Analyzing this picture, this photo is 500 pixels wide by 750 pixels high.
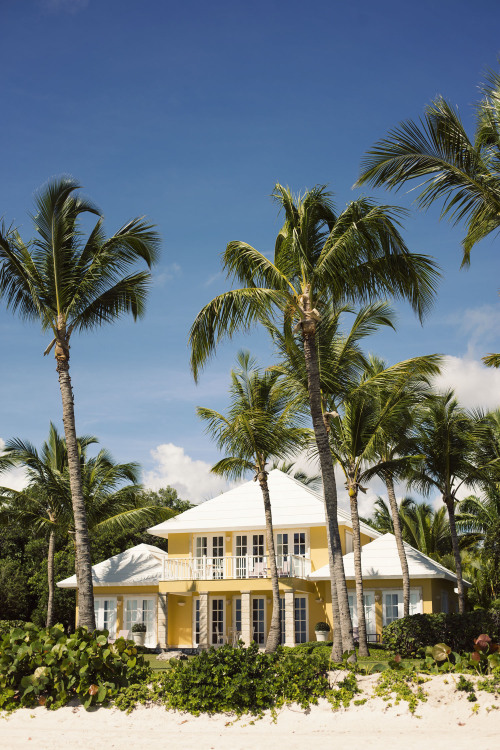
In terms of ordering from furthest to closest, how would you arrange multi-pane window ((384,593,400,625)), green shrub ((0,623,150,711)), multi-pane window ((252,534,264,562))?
1. multi-pane window ((252,534,264,562))
2. multi-pane window ((384,593,400,625))
3. green shrub ((0,623,150,711))

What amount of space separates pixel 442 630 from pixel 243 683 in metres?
11.3

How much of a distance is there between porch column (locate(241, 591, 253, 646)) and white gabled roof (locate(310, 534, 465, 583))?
2.38 metres

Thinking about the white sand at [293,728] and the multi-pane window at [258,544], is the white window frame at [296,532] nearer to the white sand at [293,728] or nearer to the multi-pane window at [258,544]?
the multi-pane window at [258,544]

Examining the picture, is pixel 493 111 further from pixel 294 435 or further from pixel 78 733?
pixel 294 435

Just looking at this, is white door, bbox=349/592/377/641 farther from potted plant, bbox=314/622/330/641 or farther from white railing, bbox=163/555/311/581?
white railing, bbox=163/555/311/581

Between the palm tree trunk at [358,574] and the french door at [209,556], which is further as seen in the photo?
the french door at [209,556]

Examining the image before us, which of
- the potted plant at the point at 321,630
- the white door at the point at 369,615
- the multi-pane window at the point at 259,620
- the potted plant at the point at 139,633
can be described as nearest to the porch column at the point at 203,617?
the multi-pane window at the point at 259,620

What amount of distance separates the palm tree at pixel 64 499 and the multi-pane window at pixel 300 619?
6022mm

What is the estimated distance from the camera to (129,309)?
1664 centimetres

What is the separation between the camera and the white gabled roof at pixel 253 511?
87.0ft

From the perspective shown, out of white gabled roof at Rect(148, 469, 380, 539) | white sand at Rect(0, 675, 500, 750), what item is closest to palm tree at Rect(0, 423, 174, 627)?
white gabled roof at Rect(148, 469, 380, 539)

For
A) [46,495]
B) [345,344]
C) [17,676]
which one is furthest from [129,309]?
[46,495]

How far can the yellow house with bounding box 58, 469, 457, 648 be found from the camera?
2467 centimetres

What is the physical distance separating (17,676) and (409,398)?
12.3 meters
